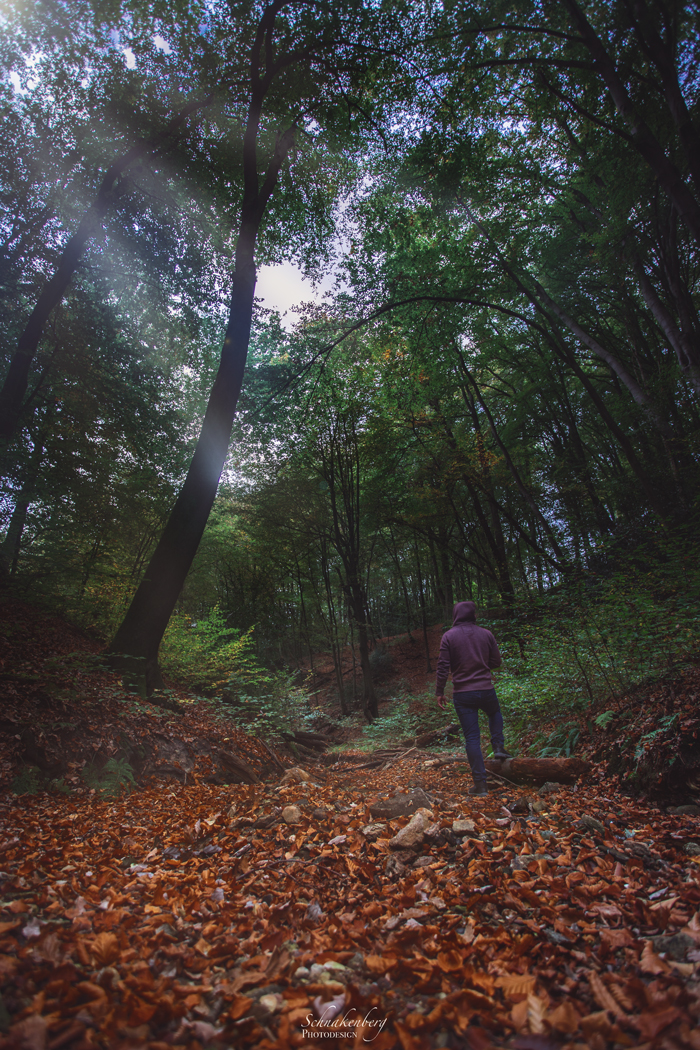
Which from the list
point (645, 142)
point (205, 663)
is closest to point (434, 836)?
point (205, 663)

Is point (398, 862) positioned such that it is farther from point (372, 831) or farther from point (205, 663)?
point (205, 663)

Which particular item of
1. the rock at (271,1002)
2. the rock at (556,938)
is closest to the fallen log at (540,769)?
the rock at (556,938)

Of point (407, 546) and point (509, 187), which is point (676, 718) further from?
point (407, 546)

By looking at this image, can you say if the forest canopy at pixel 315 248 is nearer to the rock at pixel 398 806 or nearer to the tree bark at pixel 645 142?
the tree bark at pixel 645 142

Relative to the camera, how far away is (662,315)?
7168mm

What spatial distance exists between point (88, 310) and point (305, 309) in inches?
187

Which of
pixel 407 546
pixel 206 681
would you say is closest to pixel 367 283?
pixel 206 681

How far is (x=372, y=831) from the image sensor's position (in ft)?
8.62

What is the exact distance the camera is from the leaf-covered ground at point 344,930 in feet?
3.69

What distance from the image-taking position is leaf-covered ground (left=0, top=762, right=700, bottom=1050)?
1.13 meters

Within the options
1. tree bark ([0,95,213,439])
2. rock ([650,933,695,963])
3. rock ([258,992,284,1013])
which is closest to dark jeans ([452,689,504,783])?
rock ([650,933,695,963])

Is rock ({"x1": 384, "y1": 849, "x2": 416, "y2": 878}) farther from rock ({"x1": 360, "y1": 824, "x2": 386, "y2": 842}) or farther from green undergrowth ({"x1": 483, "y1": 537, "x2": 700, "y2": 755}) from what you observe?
green undergrowth ({"x1": 483, "y1": 537, "x2": 700, "y2": 755})

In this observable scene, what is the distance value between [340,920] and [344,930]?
103mm

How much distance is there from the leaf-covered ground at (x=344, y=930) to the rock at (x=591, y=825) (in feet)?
0.04
